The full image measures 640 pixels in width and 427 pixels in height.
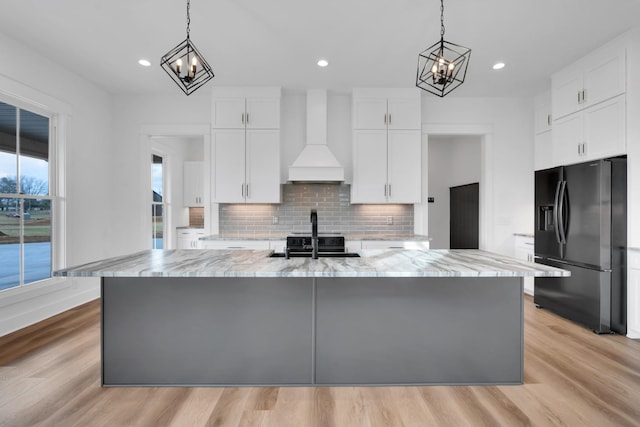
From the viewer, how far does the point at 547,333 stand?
319 cm

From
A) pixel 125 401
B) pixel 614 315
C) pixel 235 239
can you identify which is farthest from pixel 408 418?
pixel 235 239

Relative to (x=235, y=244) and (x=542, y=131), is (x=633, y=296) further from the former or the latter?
(x=235, y=244)

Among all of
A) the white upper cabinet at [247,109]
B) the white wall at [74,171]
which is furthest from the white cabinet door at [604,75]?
the white wall at [74,171]

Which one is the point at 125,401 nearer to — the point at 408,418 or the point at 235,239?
the point at 408,418

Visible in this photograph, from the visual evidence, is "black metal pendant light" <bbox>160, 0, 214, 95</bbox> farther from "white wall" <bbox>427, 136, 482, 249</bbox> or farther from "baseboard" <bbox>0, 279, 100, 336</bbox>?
"white wall" <bbox>427, 136, 482, 249</bbox>

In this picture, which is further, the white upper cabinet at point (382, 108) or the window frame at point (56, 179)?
the white upper cabinet at point (382, 108)

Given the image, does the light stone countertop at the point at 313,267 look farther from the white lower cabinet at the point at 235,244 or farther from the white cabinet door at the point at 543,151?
the white cabinet door at the point at 543,151

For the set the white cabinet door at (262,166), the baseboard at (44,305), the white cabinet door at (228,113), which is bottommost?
the baseboard at (44,305)

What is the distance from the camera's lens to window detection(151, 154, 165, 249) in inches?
240

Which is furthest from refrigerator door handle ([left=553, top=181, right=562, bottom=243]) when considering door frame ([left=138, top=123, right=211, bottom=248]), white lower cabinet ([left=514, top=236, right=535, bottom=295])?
door frame ([left=138, top=123, right=211, bottom=248])

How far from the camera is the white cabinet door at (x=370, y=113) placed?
4518mm

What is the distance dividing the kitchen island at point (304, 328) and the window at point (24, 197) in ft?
6.59

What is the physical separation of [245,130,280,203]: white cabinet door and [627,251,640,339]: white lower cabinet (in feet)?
12.4

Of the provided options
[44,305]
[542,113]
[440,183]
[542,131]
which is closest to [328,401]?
[44,305]
